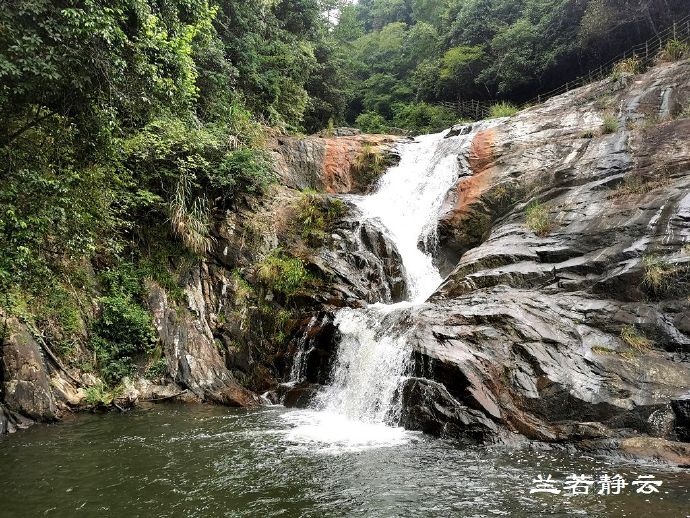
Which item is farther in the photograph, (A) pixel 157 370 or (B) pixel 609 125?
(B) pixel 609 125

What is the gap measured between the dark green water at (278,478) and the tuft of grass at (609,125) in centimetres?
1152

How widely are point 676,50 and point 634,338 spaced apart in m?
13.8

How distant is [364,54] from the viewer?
40.8 metres

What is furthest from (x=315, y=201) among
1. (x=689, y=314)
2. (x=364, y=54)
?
(x=364, y=54)

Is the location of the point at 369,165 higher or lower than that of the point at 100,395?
higher

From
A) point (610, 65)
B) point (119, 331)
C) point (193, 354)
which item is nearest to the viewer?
point (119, 331)

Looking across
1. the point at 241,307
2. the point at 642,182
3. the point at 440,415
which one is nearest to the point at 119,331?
the point at 241,307

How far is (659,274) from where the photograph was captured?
30.2 ft

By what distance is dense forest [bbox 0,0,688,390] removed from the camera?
7.59 metres

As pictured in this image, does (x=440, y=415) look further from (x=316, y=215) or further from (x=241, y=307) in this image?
(x=316, y=215)

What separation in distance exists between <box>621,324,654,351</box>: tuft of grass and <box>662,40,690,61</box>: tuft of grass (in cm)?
1299

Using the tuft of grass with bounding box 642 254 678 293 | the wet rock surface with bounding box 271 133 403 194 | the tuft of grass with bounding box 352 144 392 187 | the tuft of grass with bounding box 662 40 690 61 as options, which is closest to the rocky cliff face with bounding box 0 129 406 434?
the wet rock surface with bounding box 271 133 403 194

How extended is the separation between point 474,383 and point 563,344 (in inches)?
77.8

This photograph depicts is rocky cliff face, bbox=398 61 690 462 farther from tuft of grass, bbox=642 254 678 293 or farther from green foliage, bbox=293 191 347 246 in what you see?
green foliage, bbox=293 191 347 246
